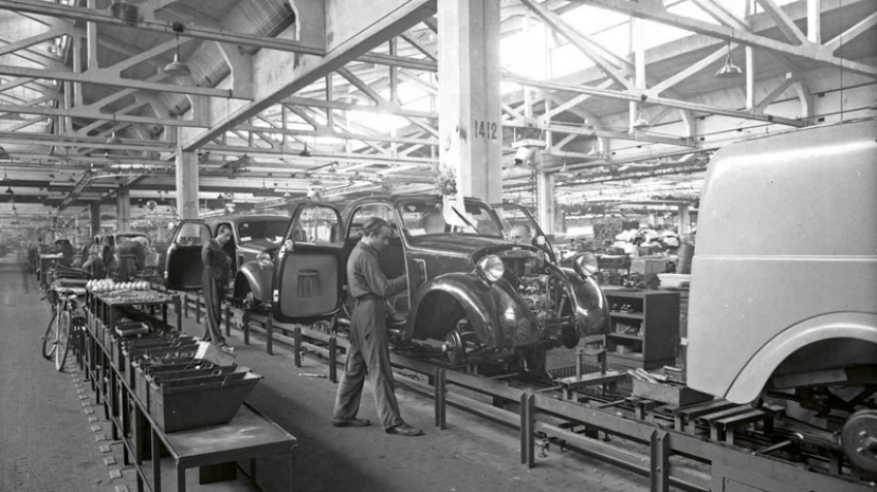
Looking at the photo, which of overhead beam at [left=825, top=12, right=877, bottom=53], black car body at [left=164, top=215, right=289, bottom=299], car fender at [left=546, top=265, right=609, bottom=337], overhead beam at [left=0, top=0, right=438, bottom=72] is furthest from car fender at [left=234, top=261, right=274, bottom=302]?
overhead beam at [left=825, top=12, right=877, bottom=53]

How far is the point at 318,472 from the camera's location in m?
4.18

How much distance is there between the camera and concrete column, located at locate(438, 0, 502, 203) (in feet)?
20.4

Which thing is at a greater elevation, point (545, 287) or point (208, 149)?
point (208, 149)

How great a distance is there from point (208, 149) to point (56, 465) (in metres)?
12.7

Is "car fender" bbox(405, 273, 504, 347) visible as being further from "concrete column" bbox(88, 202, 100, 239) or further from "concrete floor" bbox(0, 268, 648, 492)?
"concrete column" bbox(88, 202, 100, 239)

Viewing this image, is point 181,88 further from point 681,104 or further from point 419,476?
point 681,104

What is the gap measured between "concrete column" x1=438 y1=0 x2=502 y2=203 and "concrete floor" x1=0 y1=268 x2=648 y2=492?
2.37 m

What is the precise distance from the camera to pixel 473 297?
476cm

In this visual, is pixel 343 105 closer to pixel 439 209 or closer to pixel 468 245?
pixel 439 209

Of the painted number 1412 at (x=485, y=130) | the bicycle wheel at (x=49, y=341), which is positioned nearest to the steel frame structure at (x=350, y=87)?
the painted number 1412 at (x=485, y=130)

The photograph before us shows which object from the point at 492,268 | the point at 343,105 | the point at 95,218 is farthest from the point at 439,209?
the point at 95,218

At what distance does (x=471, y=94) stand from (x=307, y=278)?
2.76m

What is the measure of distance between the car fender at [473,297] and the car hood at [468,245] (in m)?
0.30

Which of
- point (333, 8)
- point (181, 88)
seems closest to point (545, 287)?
point (333, 8)
